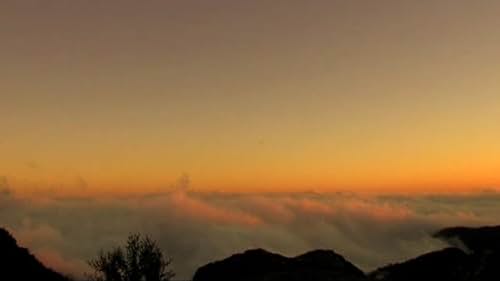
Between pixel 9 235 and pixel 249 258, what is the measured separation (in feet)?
155

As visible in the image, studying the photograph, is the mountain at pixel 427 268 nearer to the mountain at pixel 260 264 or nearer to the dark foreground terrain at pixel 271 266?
the dark foreground terrain at pixel 271 266

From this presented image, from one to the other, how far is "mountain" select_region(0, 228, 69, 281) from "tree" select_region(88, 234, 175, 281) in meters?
19.5

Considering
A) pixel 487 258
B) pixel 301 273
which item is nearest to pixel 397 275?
pixel 487 258

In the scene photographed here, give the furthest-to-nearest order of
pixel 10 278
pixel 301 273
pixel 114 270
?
pixel 10 278, pixel 114 270, pixel 301 273

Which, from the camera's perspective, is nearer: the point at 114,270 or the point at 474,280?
the point at 474,280

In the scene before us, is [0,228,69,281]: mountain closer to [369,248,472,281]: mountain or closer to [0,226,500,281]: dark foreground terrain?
[0,226,500,281]: dark foreground terrain

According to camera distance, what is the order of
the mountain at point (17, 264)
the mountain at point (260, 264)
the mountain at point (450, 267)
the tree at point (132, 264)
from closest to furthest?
1. the mountain at point (450, 267)
2. the tree at point (132, 264)
3. the mountain at point (260, 264)
4. the mountain at point (17, 264)

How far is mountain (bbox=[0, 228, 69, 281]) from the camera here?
4160 inches

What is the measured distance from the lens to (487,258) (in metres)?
89.2

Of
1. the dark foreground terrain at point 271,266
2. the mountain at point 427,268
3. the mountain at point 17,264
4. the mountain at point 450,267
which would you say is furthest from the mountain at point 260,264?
the mountain at point 17,264

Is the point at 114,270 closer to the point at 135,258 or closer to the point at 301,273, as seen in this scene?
the point at 135,258

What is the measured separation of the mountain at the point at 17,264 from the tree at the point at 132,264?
1945cm

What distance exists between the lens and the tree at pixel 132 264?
311 feet

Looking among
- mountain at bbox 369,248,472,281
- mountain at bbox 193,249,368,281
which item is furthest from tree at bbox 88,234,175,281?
mountain at bbox 369,248,472,281
